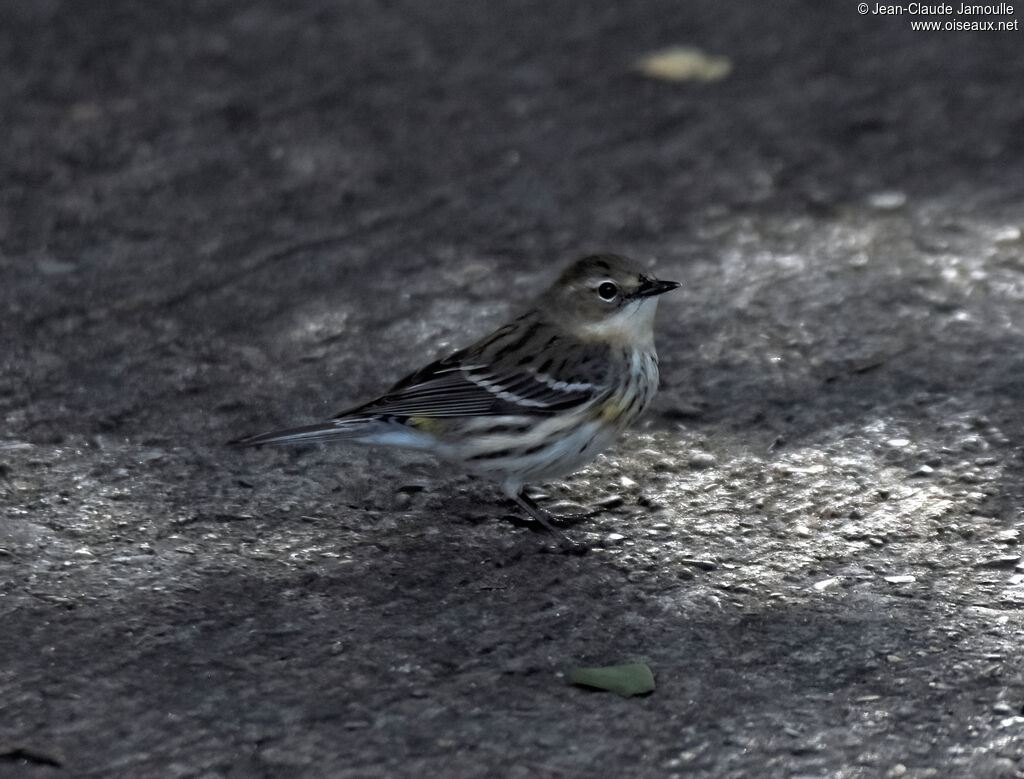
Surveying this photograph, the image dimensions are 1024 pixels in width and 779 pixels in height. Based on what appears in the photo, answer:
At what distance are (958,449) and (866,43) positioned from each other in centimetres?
458

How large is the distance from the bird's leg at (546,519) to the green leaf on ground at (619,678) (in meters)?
0.75

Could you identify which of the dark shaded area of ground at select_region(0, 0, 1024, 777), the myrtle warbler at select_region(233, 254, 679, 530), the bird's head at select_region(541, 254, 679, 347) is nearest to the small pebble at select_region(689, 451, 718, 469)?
the dark shaded area of ground at select_region(0, 0, 1024, 777)

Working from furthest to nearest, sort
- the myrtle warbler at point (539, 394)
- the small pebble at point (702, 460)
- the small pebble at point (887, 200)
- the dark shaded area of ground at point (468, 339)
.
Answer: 1. the small pebble at point (887, 200)
2. the small pebble at point (702, 460)
3. the myrtle warbler at point (539, 394)
4. the dark shaded area of ground at point (468, 339)

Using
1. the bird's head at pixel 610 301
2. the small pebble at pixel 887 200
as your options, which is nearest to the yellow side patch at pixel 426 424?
the bird's head at pixel 610 301

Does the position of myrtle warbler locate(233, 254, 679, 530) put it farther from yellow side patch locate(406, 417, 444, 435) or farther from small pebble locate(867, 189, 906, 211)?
small pebble locate(867, 189, 906, 211)

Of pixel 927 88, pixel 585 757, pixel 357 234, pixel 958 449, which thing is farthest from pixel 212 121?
pixel 585 757

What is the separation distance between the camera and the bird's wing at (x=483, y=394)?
16.1ft

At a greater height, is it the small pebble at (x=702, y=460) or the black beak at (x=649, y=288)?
the black beak at (x=649, y=288)

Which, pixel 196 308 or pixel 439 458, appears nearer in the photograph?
pixel 439 458

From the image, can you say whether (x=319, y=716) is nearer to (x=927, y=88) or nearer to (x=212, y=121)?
(x=212, y=121)

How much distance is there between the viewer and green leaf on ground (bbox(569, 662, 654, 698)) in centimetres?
397

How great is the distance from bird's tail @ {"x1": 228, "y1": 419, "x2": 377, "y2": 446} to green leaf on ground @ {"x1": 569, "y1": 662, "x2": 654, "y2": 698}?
4.09 ft

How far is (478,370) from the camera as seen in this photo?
505 centimetres

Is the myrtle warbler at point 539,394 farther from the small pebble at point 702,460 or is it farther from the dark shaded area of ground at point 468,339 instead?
the small pebble at point 702,460
